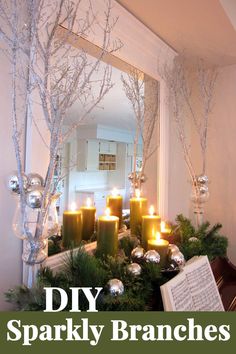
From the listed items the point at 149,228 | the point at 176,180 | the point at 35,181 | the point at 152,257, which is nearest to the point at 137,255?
the point at 152,257

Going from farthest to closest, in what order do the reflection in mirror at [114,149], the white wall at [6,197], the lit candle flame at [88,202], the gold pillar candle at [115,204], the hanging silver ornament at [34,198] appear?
the gold pillar candle at [115,204] < the lit candle flame at [88,202] < the reflection in mirror at [114,149] < the white wall at [6,197] < the hanging silver ornament at [34,198]

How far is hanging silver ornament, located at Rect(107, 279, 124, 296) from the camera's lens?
2.33 feet

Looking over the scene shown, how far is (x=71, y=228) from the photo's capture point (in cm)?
99

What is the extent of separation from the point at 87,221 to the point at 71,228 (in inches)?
4.5

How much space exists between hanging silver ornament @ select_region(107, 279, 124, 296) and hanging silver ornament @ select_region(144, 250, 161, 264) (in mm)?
180

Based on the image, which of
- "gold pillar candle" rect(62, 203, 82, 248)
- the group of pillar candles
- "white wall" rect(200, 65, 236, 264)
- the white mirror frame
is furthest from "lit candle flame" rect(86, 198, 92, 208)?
"white wall" rect(200, 65, 236, 264)

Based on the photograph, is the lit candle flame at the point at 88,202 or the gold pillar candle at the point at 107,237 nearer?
the gold pillar candle at the point at 107,237

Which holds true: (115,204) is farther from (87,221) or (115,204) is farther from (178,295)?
(178,295)

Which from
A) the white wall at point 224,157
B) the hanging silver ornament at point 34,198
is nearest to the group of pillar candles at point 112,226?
the hanging silver ornament at point 34,198

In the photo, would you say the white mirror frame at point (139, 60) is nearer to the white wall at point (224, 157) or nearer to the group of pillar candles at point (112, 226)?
the group of pillar candles at point (112, 226)

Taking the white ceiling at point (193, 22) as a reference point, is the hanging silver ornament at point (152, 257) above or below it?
below

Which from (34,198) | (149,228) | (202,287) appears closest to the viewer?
(34,198)

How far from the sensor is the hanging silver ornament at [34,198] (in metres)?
0.64

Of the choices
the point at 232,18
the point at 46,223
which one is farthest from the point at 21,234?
the point at 232,18
